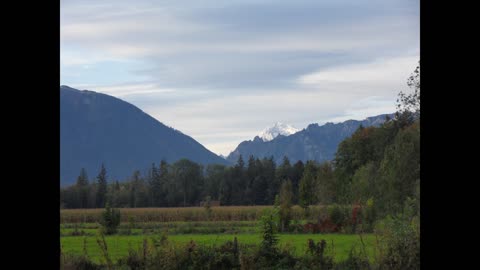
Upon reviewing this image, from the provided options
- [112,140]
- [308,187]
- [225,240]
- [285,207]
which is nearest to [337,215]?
[285,207]

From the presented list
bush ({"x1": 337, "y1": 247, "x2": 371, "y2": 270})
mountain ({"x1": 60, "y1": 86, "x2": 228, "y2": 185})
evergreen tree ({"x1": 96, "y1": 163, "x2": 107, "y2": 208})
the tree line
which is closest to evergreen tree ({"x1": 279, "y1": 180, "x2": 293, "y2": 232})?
the tree line

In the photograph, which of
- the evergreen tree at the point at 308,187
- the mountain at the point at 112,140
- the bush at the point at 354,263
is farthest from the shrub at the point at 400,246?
the mountain at the point at 112,140

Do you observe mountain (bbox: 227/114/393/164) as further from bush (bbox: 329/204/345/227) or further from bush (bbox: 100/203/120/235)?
bush (bbox: 329/204/345/227)

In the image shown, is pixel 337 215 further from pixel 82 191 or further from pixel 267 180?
pixel 82 191

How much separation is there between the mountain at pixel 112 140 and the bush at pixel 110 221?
10.0m

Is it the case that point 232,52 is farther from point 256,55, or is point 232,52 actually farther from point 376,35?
point 376,35

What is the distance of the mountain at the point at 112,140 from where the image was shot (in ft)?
76.1

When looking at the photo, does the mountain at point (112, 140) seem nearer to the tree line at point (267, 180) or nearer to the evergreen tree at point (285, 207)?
the tree line at point (267, 180)

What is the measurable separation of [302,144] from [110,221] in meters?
12.9

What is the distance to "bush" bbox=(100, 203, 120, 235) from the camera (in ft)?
34.5

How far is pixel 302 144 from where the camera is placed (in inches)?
893
